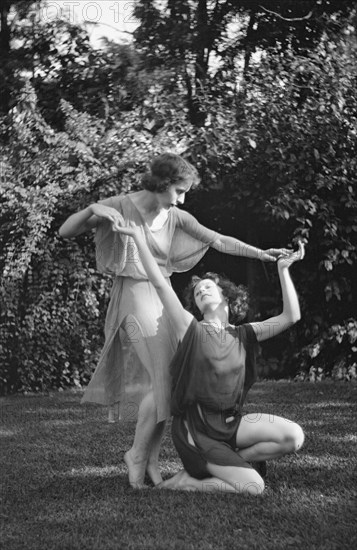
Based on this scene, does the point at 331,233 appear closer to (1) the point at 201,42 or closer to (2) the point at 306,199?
(2) the point at 306,199

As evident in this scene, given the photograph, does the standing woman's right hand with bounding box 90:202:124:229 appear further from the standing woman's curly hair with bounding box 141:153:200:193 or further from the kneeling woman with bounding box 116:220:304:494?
the standing woman's curly hair with bounding box 141:153:200:193

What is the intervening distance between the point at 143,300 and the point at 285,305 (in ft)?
2.23

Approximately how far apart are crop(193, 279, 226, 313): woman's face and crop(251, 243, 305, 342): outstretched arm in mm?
241

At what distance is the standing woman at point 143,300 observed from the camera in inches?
162

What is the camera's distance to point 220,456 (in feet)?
13.0

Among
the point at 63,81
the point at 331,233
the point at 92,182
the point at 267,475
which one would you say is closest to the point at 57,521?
the point at 267,475

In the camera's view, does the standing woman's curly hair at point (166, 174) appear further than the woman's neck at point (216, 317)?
No

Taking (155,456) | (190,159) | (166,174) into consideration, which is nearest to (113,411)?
(155,456)

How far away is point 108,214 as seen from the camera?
3.94m

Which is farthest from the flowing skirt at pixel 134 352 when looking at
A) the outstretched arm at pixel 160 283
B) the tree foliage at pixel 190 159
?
the tree foliage at pixel 190 159

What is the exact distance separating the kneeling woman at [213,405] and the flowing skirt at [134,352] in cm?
9

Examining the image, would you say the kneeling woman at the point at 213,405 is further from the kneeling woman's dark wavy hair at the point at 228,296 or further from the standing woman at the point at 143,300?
the kneeling woman's dark wavy hair at the point at 228,296

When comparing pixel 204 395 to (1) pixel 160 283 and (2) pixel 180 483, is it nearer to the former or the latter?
(2) pixel 180 483

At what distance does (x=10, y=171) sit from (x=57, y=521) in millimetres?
4413
